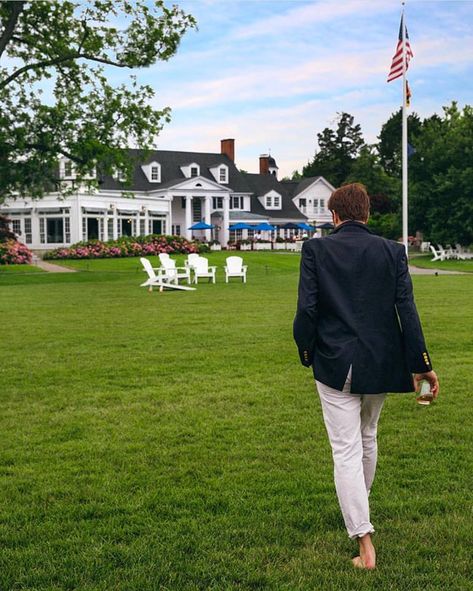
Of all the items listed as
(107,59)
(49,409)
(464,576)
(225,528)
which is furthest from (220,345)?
(107,59)

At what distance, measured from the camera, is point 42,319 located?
47.7 ft

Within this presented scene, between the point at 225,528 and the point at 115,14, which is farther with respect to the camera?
the point at 115,14

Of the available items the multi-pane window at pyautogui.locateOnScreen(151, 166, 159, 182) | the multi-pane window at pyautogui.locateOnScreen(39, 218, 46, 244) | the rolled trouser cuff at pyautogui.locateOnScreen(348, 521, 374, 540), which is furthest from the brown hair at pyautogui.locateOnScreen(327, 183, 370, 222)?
the multi-pane window at pyautogui.locateOnScreen(151, 166, 159, 182)

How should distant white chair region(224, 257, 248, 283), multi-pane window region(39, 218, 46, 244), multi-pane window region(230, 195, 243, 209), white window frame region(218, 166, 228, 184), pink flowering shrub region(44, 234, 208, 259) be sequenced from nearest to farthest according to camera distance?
1. distant white chair region(224, 257, 248, 283)
2. pink flowering shrub region(44, 234, 208, 259)
3. multi-pane window region(39, 218, 46, 244)
4. white window frame region(218, 166, 228, 184)
5. multi-pane window region(230, 195, 243, 209)

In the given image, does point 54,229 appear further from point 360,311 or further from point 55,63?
point 360,311

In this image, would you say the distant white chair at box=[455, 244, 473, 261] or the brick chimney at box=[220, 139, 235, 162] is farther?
the brick chimney at box=[220, 139, 235, 162]

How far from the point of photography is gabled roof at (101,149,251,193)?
205ft

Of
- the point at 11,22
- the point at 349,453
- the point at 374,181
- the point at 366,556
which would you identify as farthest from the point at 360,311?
the point at 374,181

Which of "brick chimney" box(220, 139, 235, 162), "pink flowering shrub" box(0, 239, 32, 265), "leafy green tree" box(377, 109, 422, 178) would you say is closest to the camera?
"pink flowering shrub" box(0, 239, 32, 265)

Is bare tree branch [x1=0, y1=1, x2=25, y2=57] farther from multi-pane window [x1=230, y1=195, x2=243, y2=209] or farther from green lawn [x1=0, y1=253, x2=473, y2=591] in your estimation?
multi-pane window [x1=230, y1=195, x2=243, y2=209]

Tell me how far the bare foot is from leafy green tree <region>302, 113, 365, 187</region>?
291 feet

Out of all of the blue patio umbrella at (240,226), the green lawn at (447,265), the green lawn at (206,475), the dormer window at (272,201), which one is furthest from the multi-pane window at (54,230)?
the green lawn at (206,475)

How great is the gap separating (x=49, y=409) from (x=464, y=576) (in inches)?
171

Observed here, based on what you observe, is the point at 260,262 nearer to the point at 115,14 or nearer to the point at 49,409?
the point at 115,14
